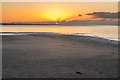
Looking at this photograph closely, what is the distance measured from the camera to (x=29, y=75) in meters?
9.11

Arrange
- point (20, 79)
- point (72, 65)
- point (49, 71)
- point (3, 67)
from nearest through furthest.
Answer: point (20, 79), point (49, 71), point (3, 67), point (72, 65)

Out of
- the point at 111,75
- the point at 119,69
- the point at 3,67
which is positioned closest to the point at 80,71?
the point at 111,75

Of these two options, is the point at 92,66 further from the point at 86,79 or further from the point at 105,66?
the point at 86,79

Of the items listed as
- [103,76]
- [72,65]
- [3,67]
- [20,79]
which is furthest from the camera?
[72,65]

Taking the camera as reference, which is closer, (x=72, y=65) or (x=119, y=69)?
(x=119, y=69)

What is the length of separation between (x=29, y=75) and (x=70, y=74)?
2478 millimetres

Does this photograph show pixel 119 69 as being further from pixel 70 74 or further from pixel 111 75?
pixel 70 74

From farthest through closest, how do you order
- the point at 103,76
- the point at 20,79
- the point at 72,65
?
1. the point at 72,65
2. the point at 103,76
3. the point at 20,79

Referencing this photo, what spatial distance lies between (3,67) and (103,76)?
22.0 feet

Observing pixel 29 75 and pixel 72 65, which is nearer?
pixel 29 75

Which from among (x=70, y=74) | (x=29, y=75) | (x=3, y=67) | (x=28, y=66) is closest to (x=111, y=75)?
(x=70, y=74)

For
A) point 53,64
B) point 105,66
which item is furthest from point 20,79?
point 105,66

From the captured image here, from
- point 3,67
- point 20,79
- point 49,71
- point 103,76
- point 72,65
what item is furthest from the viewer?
point 72,65

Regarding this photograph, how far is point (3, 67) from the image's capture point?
34.7ft
